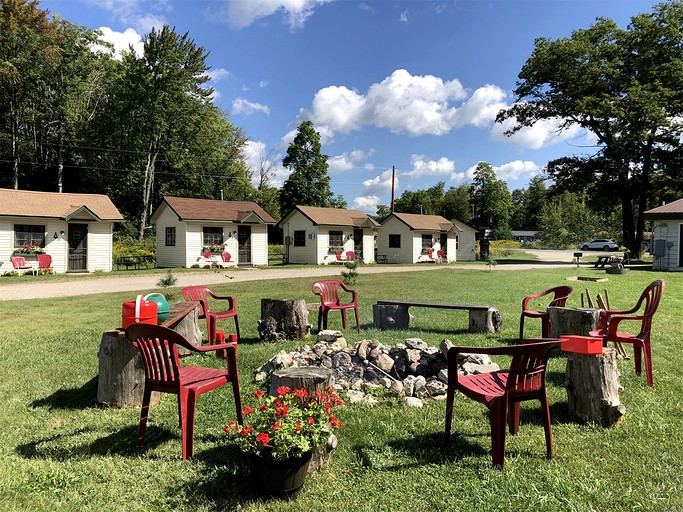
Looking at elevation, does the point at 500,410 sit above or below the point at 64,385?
above

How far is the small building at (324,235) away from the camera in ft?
91.4

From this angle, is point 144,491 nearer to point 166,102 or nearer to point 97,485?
→ point 97,485

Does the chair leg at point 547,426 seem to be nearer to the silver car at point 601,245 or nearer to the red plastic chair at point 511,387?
the red plastic chair at point 511,387

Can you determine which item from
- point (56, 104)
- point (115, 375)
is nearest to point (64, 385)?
point (115, 375)

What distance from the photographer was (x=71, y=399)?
430 centimetres

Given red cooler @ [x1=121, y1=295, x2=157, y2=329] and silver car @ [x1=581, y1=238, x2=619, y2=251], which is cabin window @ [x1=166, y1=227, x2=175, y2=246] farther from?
silver car @ [x1=581, y1=238, x2=619, y2=251]

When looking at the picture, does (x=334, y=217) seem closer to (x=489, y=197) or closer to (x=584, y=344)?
(x=584, y=344)

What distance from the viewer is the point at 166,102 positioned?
3194 cm

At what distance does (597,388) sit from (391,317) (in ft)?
13.4

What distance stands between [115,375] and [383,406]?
2.56 m

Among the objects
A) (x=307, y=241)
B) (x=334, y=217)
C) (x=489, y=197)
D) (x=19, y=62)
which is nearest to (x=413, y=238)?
(x=334, y=217)

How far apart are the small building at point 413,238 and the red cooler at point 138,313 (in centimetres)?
2753

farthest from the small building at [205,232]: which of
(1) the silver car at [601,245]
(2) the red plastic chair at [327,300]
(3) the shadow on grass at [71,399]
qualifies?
(1) the silver car at [601,245]

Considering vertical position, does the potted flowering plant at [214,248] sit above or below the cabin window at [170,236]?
below
